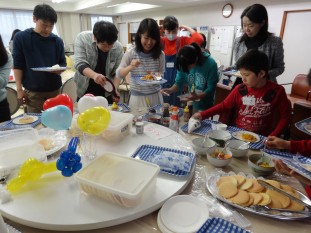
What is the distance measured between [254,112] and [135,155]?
980mm

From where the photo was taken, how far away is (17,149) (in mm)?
1012

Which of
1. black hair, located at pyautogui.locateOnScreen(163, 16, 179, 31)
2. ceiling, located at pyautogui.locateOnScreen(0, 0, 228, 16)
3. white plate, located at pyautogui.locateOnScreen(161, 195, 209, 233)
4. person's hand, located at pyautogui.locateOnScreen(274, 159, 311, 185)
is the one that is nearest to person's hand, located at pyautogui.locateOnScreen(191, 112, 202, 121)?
person's hand, located at pyautogui.locateOnScreen(274, 159, 311, 185)

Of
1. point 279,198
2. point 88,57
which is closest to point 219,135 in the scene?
point 279,198

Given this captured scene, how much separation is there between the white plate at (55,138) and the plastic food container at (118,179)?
0.33 metres

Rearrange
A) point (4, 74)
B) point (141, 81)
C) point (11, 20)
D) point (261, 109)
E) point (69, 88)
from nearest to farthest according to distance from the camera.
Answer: point (261, 109), point (4, 74), point (141, 81), point (69, 88), point (11, 20)

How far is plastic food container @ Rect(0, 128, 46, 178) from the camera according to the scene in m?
0.94

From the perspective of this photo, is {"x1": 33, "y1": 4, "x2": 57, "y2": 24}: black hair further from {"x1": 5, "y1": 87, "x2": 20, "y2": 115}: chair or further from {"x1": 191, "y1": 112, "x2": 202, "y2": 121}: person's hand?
{"x1": 191, "y1": 112, "x2": 202, "y2": 121}: person's hand

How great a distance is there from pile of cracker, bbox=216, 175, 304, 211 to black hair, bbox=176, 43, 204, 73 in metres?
1.15

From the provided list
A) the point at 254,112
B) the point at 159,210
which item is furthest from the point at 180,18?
the point at 159,210

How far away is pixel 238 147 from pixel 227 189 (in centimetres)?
39

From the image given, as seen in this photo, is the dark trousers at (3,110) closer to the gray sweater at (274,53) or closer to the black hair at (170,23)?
the black hair at (170,23)

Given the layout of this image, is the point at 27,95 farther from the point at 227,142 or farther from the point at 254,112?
the point at 254,112

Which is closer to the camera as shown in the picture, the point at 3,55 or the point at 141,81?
the point at 3,55

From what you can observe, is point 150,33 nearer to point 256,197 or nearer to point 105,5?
point 256,197
